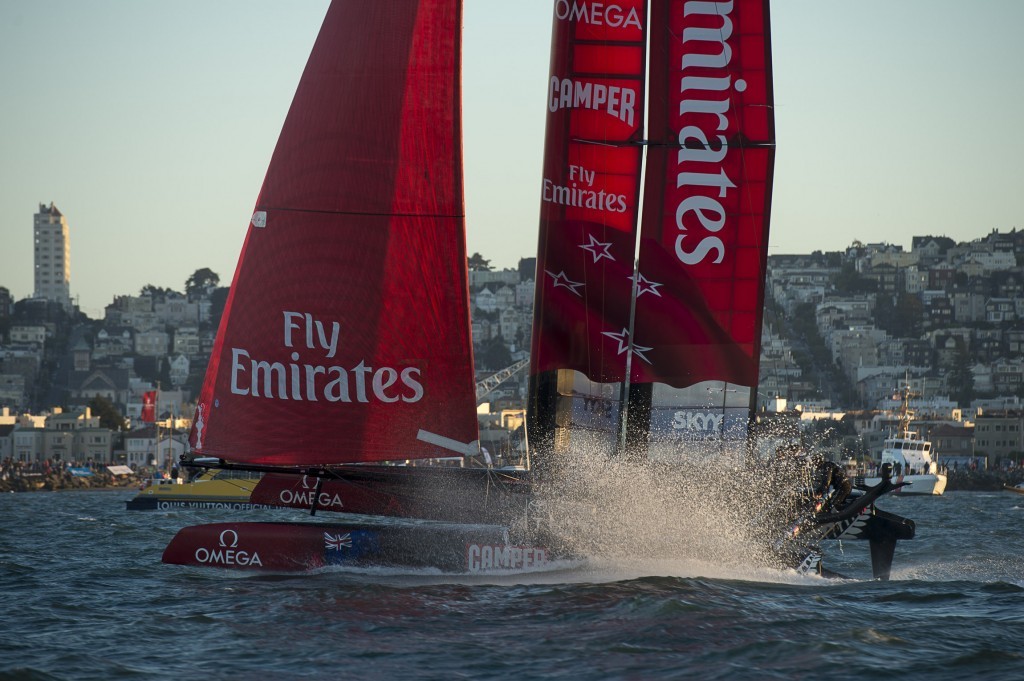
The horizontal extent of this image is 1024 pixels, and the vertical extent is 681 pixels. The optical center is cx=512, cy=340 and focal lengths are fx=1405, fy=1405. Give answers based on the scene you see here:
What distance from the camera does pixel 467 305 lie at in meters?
13.5

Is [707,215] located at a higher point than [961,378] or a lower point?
higher

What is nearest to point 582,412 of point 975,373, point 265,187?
point 265,187

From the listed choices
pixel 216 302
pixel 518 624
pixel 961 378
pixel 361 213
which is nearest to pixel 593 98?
pixel 361 213

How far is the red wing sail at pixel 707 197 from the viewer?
14234mm

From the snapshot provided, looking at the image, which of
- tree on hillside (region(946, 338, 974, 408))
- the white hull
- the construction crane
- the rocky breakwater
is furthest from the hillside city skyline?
the white hull

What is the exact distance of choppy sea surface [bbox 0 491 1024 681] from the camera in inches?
382

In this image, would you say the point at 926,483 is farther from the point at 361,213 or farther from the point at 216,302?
the point at 216,302

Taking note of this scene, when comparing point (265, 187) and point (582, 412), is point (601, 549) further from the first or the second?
point (265, 187)

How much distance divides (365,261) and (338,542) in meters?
2.74

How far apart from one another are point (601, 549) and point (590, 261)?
2919 millimetres

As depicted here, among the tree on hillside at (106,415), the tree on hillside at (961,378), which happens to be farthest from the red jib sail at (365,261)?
the tree on hillside at (961,378)

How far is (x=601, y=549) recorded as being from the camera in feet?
44.7

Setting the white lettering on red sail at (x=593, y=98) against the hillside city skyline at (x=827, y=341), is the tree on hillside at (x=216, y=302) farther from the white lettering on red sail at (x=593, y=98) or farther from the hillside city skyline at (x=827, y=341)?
the white lettering on red sail at (x=593, y=98)

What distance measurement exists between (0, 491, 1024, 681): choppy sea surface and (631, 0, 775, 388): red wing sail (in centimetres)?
222
